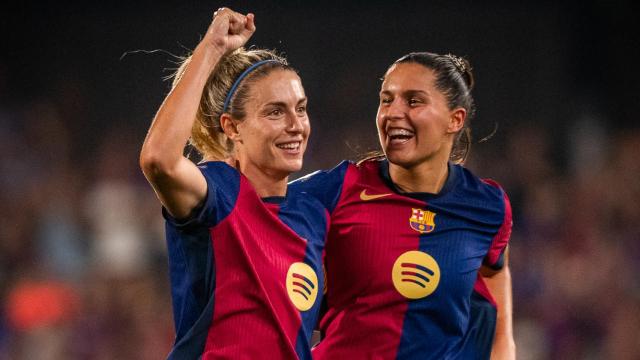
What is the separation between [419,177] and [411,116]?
0.66 feet

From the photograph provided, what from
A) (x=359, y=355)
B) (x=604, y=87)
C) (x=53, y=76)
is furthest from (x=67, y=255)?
(x=604, y=87)

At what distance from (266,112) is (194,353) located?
2.25 ft

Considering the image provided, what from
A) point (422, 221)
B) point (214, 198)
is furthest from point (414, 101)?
point (214, 198)

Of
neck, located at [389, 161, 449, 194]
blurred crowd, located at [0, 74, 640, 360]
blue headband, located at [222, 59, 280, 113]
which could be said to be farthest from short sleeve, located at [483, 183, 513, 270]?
blurred crowd, located at [0, 74, 640, 360]

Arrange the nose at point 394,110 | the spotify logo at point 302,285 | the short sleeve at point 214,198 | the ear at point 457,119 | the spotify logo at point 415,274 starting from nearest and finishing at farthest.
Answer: the short sleeve at point 214,198
the spotify logo at point 302,285
the spotify logo at point 415,274
the nose at point 394,110
the ear at point 457,119

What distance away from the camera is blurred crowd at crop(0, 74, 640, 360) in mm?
5656

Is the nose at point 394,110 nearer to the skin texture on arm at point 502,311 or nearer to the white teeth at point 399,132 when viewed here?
the white teeth at point 399,132

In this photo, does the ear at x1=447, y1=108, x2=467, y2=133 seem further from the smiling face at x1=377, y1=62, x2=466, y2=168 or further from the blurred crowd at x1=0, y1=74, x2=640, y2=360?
the blurred crowd at x1=0, y1=74, x2=640, y2=360

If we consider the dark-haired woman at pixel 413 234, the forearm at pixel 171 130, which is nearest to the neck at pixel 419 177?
the dark-haired woman at pixel 413 234

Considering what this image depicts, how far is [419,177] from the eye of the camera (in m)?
3.04

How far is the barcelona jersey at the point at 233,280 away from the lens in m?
2.38

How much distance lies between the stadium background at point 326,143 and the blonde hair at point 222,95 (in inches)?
115

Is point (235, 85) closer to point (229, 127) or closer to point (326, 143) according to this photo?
point (229, 127)

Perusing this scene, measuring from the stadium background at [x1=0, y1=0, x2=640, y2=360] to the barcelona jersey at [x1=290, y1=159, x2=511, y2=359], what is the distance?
2.62 meters
